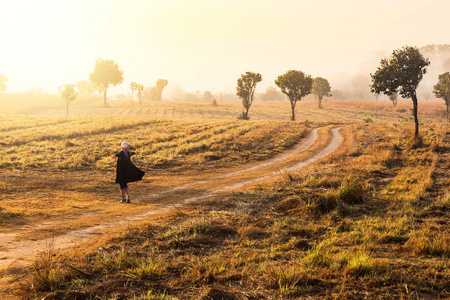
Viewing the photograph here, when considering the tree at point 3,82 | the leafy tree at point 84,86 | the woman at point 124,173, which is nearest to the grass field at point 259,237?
the woman at point 124,173

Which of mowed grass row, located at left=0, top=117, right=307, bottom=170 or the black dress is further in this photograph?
mowed grass row, located at left=0, top=117, right=307, bottom=170

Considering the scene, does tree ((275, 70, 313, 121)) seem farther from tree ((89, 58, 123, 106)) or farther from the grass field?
tree ((89, 58, 123, 106))

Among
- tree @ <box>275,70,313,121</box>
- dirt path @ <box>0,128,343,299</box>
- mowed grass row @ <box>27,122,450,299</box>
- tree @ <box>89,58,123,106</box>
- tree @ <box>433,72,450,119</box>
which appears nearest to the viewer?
mowed grass row @ <box>27,122,450,299</box>

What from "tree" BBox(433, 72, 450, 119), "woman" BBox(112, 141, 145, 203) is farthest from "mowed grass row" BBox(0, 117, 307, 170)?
"tree" BBox(433, 72, 450, 119)

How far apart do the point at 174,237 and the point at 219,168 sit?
12058 millimetres

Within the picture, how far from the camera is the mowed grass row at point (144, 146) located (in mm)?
20438

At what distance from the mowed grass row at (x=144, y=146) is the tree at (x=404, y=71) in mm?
9203

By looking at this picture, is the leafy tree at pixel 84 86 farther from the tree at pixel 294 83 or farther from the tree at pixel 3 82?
the tree at pixel 294 83

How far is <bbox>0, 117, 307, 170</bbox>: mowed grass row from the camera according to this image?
2044 centimetres

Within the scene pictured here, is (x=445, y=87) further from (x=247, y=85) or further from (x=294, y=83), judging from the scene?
(x=247, y=85)

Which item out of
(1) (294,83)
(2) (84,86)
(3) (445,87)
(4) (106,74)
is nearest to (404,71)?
(1) (294,83)

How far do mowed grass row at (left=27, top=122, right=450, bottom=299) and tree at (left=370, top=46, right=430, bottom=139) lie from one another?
15.0m

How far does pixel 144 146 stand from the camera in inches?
1040

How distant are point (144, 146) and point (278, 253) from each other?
22003mm
